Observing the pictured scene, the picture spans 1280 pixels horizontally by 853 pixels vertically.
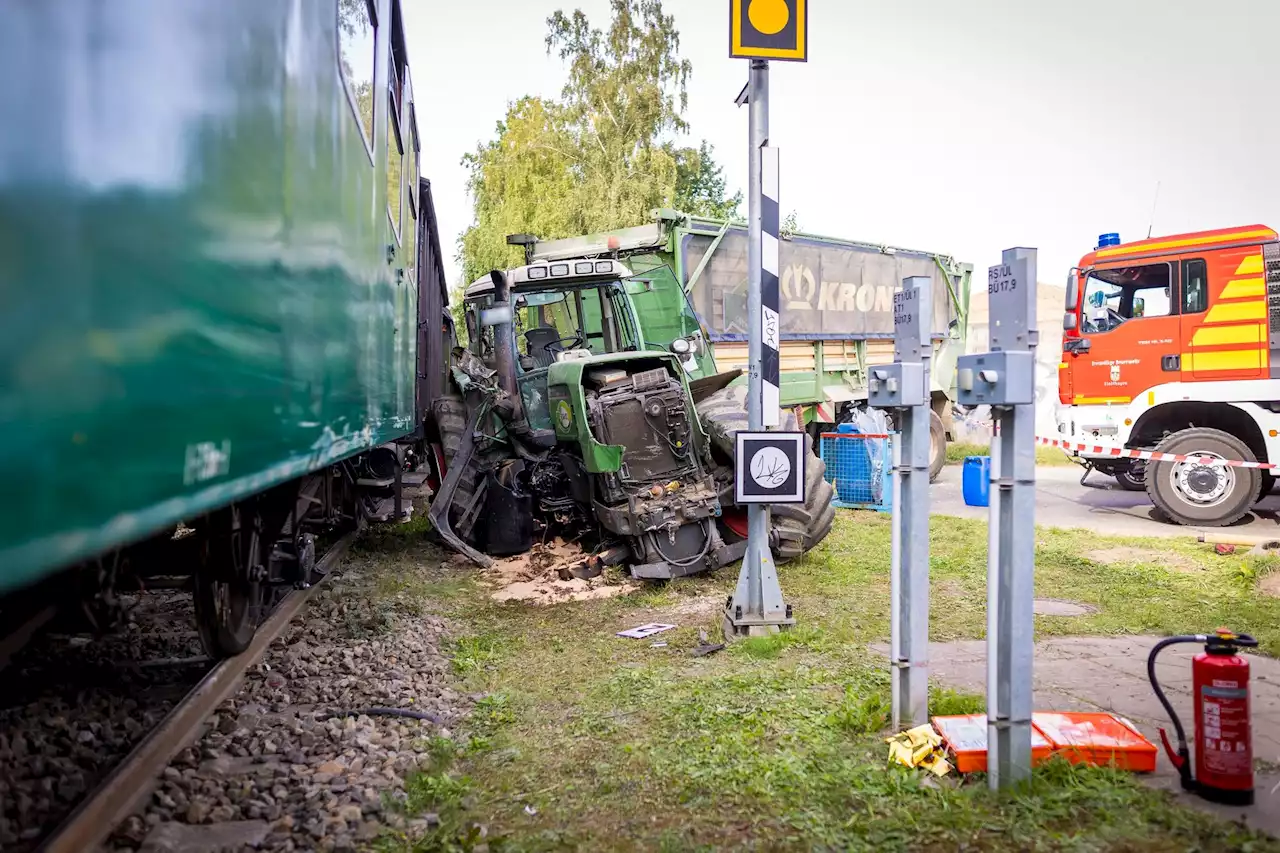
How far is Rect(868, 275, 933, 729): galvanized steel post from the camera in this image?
3.57m

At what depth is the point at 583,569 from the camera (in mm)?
6930

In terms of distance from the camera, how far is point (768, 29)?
5.07 meters

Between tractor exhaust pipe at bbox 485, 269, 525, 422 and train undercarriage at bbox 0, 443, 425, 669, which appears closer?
train undercarriage at bbox 0, 443, 425, 669

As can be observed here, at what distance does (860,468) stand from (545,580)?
5084mm

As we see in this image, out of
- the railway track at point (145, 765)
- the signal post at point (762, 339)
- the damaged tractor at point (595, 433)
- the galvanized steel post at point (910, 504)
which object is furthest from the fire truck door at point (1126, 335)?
the railway track at point (145, 765)

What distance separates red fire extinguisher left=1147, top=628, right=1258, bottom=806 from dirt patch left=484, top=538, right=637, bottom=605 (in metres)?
3.90

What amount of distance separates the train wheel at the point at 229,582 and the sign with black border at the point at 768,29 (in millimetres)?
3294

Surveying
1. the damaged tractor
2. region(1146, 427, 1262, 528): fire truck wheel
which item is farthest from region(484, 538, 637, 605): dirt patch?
region(1146, 427, 1262, 528): fire truck wheel

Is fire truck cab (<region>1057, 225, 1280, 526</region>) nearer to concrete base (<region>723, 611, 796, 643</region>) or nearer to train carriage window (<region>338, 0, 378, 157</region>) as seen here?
concrete base (<region>723, 611, 796, 643</region>)

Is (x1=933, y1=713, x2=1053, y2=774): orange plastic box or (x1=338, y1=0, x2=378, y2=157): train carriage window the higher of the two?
(x1=338, y1=0, x2=378, y2=157): train carriage window

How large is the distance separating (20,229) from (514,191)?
77.4 ft

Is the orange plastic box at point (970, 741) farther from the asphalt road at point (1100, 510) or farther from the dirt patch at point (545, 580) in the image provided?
the asphalt road at point (1100, 510)

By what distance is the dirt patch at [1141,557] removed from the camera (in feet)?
23.3

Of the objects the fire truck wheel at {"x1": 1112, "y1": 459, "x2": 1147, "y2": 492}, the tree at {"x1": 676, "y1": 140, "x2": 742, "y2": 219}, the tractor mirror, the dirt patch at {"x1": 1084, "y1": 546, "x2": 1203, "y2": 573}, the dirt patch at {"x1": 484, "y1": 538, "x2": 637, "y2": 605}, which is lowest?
the dirt patch at {"x1": 484, "y1": 538, "x2": 637, "y2": 605}
